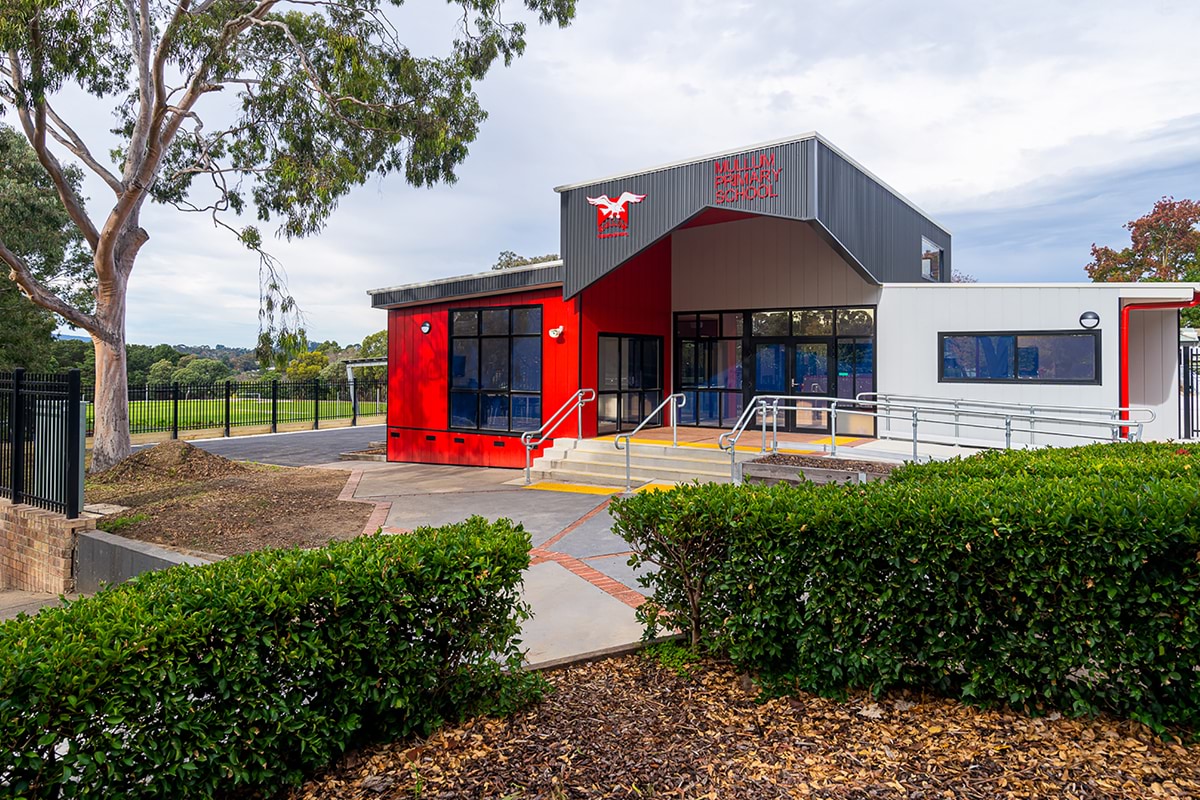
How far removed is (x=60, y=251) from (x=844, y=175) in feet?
73.0

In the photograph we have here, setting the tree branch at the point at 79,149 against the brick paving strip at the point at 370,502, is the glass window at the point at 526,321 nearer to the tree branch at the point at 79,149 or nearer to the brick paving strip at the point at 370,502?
the brick paving strip at the point at 370,502

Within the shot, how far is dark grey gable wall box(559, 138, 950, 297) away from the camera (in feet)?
36.3

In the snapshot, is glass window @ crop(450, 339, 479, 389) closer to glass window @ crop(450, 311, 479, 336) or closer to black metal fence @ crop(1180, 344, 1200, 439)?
glass window @ crop(450, 311, 479, 336)

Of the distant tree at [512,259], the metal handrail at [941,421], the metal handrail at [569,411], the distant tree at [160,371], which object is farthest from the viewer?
the distant tree at [160,371]

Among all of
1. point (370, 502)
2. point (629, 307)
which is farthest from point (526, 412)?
point (370, 502)

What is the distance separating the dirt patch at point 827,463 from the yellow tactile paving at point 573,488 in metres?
2.36

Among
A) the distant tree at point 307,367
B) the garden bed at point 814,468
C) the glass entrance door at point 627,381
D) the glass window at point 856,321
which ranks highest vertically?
the distant tree at point 307,367

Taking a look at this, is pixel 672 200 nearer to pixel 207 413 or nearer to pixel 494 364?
pixel 494 364

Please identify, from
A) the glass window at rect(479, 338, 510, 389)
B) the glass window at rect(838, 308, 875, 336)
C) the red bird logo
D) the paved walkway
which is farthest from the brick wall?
the glass window at rect(838, 308, 875, 336)

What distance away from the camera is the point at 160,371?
4747 cm

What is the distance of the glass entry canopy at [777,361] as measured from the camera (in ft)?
44.7

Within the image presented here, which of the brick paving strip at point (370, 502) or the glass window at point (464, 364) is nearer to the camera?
the brick paving strip at point (370, 502)

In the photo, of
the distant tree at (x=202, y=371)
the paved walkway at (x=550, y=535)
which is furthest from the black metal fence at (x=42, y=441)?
the distant tree at (x=202, y=371)

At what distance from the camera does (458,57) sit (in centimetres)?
1538
